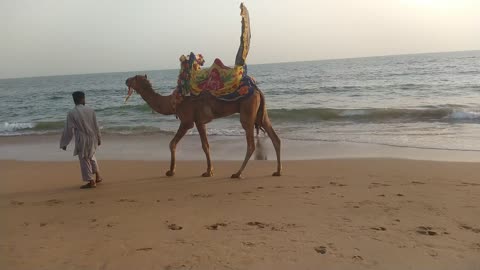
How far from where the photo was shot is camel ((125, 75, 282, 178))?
23.0 ft

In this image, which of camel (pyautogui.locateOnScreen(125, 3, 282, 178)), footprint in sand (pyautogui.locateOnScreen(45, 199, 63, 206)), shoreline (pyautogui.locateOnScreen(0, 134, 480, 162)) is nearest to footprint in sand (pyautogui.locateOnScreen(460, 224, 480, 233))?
camel (pyautogui.locateOnScreen(125, 3, 282, 178))

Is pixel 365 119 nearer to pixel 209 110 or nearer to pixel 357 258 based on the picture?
pixel 209 110

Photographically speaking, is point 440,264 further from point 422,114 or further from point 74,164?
point 422,114

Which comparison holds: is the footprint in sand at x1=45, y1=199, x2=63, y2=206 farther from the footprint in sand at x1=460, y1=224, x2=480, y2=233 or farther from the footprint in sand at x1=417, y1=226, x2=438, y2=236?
the footprint in sand at x1=460, y1=224, x2=480, y2=233

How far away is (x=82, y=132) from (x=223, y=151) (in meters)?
4.16

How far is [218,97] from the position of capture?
7109 mm

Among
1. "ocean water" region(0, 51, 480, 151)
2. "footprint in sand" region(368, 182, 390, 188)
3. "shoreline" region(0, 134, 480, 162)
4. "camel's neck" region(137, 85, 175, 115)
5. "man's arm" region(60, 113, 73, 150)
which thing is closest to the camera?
"footprint in sand" region(368, 182, 390, 188)

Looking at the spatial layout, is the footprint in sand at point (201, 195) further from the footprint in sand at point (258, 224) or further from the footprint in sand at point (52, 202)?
the footprint in sand at point (52, 202)

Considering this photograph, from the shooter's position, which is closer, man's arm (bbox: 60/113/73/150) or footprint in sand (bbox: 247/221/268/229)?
footprint in sand (bbox: 247/221/268/229)

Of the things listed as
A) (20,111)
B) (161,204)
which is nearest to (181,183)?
(161,204)

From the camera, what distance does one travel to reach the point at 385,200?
5176mm

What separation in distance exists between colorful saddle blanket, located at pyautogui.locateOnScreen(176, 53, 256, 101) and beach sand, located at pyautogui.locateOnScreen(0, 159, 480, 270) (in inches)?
56.0

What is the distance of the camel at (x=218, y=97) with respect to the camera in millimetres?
6984

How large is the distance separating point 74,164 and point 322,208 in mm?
5888
